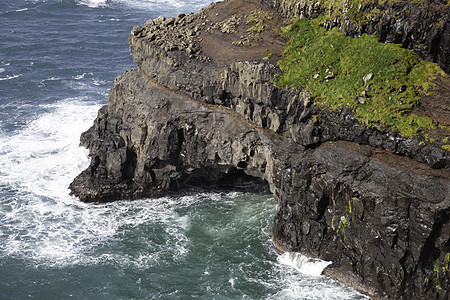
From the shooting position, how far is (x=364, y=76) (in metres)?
40.9

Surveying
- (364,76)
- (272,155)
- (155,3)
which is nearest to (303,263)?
(272,155)

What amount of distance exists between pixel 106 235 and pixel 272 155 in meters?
17.7

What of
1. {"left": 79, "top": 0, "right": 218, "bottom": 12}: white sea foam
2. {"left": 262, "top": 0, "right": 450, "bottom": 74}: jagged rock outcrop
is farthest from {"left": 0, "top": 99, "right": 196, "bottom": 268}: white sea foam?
{"left": 79, "top": 0, "right": 218, "bottom": 12}: white sea foam

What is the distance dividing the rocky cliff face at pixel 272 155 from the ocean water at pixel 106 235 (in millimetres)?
2368

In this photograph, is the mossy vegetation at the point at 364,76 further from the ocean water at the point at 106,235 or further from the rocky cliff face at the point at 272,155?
the ocean water at the point at 106,235

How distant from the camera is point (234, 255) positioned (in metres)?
44.7

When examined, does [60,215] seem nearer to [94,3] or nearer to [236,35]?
[236,35]

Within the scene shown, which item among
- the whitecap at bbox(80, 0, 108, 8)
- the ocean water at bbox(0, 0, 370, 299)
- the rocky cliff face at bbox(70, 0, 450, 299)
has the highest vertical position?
the whitecap at bbox(80, 0, 108, 8)

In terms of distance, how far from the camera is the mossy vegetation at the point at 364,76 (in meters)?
38.3

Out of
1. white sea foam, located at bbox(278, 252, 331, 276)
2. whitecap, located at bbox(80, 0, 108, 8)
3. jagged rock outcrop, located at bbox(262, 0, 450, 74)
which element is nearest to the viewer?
jagged rock outcrop, located at bbox(262, 0, 450, 74)

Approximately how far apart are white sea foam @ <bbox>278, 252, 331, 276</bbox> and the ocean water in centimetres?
9

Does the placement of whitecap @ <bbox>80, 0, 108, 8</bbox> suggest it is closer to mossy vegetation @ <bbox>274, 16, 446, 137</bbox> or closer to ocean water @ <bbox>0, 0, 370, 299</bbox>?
ocean water @ <bbox>0, 0, 370, 299</bbox>

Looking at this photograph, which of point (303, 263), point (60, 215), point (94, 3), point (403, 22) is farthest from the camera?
point (94, 3)

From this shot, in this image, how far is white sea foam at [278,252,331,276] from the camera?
41.8 metres
